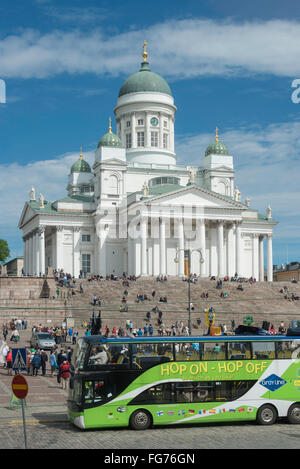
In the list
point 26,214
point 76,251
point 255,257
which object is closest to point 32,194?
point 26,214

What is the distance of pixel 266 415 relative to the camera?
2220cm

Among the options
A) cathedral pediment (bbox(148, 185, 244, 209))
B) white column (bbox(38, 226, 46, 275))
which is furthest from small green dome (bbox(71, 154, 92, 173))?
cathedral pediment (bbox(148, 185, 244, 209))

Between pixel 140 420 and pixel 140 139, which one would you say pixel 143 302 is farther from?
pixel 140 420

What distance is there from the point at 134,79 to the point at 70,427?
77.5 m

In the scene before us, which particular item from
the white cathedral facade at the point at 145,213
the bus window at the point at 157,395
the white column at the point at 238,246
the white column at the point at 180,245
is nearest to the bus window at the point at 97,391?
the bus window at the point at 157,395

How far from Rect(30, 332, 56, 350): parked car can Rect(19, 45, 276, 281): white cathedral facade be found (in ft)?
109

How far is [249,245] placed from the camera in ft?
297

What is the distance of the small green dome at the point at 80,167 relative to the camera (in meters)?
93.1

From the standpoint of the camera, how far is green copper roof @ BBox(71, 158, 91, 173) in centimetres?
9306

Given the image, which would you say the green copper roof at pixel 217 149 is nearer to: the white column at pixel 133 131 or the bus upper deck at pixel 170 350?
the white column at pixel 133 131

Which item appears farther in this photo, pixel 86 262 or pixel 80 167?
pixel 80 167

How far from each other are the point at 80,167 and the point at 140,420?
74.0 meters

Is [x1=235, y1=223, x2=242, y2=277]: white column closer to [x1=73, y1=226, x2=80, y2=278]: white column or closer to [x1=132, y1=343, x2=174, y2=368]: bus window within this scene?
[x1=73, y1=226, x2=80, y2=278]: white column
